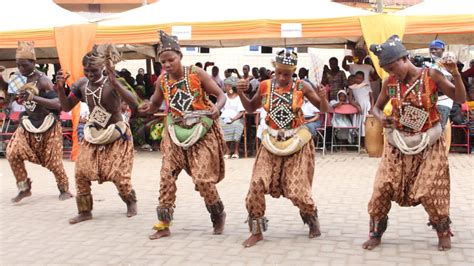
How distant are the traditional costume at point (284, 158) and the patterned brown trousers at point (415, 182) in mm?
589

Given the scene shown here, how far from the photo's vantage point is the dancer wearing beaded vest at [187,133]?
5199 millimetres

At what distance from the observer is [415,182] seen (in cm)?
461

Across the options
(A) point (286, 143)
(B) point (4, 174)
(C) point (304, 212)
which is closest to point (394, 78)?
(A) point (286, 143)

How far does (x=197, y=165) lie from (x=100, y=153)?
49.1 inches

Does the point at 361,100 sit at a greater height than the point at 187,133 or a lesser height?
lesser

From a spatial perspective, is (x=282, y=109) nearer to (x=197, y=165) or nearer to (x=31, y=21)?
(x=197, y=165)

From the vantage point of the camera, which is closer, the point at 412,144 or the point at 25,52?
the point at 412,144

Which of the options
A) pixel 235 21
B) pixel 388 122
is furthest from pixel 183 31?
pixel 388 122

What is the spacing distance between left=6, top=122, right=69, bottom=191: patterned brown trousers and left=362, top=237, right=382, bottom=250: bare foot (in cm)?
383

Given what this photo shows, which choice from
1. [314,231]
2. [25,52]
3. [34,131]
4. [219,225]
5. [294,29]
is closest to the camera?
[314,231]

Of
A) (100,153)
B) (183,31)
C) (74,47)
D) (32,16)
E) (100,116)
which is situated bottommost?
(100,153)

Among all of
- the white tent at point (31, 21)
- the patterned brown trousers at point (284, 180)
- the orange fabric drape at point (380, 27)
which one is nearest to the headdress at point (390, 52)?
the patterned brown trousers at point (284, 180)

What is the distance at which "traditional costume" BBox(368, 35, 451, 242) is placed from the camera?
14.8ft

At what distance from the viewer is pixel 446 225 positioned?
15.2ft
